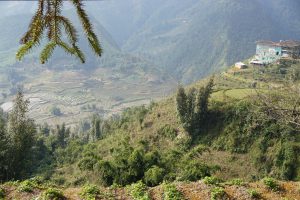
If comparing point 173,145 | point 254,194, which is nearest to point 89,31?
point 254,194

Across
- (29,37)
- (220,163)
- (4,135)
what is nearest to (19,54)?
Result: (29,37)

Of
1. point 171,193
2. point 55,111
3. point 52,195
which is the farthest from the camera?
point 55,111

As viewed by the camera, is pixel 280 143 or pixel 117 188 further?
pixel 280 143

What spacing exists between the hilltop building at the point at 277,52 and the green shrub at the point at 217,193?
264 ft

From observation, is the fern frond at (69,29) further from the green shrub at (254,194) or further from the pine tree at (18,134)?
the pine tree at (18,134)

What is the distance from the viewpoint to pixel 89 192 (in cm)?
1719

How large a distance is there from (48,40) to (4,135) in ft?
121

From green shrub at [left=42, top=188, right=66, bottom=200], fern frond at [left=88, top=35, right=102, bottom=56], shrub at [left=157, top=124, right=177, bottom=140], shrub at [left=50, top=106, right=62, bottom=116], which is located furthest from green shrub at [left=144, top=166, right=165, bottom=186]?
shrub at [left=50, top=106, right=62, bottom=116]

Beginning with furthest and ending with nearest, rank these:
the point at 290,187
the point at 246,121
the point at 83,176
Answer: the point at 246,121, the point at 83,176, the point at 290,187

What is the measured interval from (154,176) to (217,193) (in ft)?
57.5

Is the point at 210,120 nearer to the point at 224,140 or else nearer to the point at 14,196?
the point at 224,140

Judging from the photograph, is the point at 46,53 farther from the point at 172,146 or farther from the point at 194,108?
the point at 172,146

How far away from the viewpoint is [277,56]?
95.8 meters

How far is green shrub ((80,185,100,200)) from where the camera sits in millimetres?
16881
